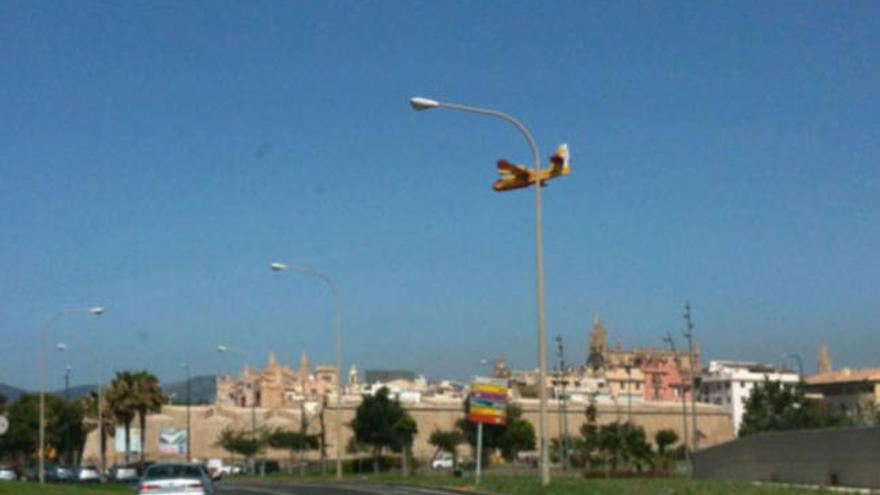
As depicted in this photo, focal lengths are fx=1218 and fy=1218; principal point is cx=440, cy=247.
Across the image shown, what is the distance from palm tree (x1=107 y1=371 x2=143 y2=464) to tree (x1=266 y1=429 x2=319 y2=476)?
54.3 ft

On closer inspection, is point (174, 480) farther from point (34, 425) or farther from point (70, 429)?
point (70, 429)

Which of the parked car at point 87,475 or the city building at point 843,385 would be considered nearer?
the parked car at point 87,475

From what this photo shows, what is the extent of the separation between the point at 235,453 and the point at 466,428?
2386 centimetres

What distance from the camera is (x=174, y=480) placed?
1159 inches

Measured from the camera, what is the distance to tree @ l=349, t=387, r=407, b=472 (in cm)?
9444

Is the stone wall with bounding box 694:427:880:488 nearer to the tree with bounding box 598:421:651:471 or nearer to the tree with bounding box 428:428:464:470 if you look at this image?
the tree with bounding box 598:421:651:471

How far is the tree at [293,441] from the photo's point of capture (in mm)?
105406

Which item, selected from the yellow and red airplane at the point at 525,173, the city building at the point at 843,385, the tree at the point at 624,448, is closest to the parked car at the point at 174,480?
the yellow and red airplane at the point at 525,173

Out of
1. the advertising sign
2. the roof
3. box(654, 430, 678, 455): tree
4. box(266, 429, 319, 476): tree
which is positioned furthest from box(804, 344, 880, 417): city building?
the advertising sign

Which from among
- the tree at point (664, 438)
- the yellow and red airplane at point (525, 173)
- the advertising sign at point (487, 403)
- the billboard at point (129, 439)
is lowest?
the tree at point (664, 438)

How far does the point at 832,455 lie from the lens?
1561 inches

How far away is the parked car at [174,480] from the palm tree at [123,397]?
64.0 m

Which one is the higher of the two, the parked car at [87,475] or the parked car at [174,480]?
the parked car at [174,480]

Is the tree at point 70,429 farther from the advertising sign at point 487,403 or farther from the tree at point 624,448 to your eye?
the advertising sign at point 487,403
